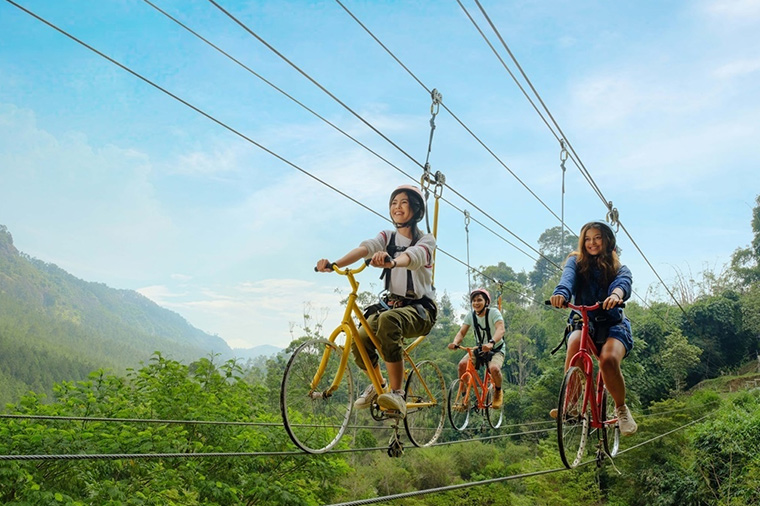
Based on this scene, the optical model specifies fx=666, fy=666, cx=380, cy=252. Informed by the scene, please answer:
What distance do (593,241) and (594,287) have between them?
0.32m

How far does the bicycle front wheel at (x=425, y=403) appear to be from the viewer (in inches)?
207

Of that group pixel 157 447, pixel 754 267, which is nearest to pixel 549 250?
pixel 754 267

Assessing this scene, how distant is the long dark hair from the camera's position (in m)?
4.56

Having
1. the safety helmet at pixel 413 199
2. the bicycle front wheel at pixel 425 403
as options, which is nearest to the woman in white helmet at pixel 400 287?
the safety helmet at pixel 413 199

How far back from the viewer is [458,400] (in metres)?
7.59

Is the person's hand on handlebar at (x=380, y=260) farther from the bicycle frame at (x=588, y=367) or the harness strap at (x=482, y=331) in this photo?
the harness strap at (x=482, y=331)

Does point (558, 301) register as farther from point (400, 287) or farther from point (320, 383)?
point (320, 383)

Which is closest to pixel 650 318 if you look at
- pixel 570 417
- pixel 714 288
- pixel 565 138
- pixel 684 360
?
pixel 684 360

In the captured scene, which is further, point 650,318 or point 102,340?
point 102,340

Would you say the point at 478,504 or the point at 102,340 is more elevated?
the point at 102,340

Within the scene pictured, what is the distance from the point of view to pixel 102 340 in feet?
330

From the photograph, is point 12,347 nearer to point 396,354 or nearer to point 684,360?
point 684,360

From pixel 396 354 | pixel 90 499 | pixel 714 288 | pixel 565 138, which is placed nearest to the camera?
pixel 396 354

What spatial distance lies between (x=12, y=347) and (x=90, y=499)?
6740 centimetres
